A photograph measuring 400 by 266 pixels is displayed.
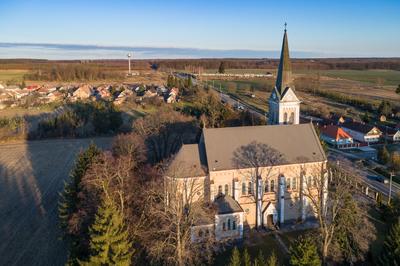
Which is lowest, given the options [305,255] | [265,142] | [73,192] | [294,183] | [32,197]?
[32,197]

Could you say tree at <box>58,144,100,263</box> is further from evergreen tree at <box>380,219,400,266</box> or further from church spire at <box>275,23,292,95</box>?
church spire at <box>275,23,292,95</box>

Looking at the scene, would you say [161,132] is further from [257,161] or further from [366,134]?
[366,134]

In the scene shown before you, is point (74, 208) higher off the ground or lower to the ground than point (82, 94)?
lower

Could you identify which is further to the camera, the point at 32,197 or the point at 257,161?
the point at 32,197

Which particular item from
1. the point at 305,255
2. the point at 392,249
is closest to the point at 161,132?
the point at 305,255

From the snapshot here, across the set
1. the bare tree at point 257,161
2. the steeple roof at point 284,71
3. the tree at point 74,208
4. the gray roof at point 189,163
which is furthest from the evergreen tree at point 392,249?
the tree at point 74,208

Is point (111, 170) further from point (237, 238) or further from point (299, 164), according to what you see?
point (299, 164)

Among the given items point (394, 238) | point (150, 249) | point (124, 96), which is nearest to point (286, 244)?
point (394, 238)

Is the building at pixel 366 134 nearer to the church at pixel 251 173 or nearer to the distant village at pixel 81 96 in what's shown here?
the church at pixel 251 173
